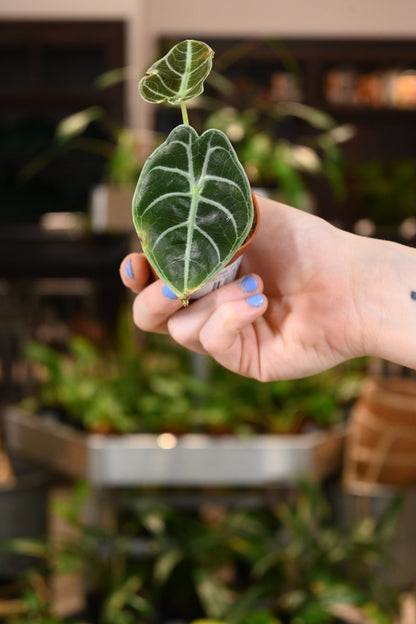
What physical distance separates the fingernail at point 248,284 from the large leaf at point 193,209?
15cm

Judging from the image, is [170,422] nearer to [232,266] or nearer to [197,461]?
[197,461]

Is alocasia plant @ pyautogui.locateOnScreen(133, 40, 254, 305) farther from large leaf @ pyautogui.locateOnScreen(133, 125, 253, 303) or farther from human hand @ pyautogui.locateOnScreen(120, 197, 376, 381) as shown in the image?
human hand @ pyautogui.locateOnScreen(120, 197, 376, 381)

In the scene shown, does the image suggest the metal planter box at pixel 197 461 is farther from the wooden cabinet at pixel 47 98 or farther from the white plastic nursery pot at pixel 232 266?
the wooden cabinet at pixel 47 98

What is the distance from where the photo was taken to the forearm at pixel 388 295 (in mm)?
668

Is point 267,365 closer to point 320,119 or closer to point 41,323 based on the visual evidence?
point 320,119

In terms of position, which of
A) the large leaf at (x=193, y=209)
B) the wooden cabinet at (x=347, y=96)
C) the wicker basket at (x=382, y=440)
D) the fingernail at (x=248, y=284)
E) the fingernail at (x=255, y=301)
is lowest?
the wicker basket at (x=382, y=440)

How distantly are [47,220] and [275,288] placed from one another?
14.9 ft

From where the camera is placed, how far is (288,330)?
73 centimetres

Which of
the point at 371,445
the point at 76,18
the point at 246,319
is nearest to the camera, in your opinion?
the point at 246,319

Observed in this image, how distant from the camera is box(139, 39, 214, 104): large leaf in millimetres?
457

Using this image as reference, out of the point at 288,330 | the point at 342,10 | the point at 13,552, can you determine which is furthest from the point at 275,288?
the point at 13,552

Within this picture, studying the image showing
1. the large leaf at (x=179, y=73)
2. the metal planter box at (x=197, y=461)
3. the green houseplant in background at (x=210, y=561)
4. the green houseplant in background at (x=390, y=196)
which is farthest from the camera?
the green houseplant in background at (x=390, y=196)

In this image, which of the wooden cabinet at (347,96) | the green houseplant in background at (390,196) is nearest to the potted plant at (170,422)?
the green houseplant in background at (390,196)

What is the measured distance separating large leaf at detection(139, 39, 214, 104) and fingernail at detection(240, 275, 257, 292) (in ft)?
0.58
